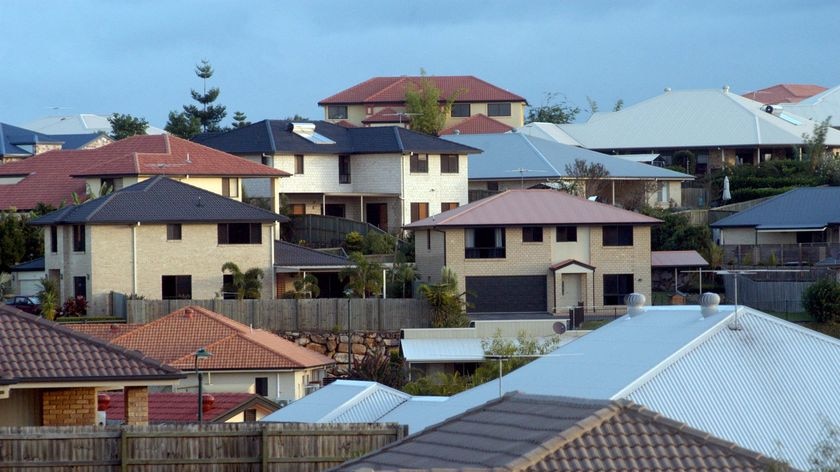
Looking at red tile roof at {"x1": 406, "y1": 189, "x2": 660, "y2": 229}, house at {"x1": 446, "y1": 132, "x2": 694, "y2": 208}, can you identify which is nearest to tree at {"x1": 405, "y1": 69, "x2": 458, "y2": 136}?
house at {"x1": 446, "y1": 132, "x2": 694, "y2": 208}

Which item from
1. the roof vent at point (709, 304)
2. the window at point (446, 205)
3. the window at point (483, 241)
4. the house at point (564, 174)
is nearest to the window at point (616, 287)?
the window at point (483, 241)

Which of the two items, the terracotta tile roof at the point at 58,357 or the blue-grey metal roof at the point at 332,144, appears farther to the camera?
the blue-grey metal roof at the point at 332,144

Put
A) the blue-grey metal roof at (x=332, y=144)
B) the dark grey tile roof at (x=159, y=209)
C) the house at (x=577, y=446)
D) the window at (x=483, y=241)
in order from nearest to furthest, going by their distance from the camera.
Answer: the house at (x=577, y=446) < the dark grey tile roof at (x=159, y=209) < the window at (x=483, y=241) < the blue-grey metal roof at (x=332, y=144)

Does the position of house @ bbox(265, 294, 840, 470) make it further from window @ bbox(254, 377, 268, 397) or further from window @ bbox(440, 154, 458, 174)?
window @ bbox(440, 154, 458, 174)

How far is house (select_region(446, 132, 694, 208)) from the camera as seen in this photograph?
8269 cm

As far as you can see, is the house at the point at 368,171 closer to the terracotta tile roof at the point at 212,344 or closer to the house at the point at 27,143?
the terracotta tile roof at the point at 212,344

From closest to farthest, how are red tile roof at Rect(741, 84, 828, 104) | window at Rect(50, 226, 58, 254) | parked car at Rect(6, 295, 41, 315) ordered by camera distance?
parked car at Rect(6, 295, 41, 315), window at Rect(50, 226, 58, 254), red tile roof at Rect(741, 84, 828, 104)

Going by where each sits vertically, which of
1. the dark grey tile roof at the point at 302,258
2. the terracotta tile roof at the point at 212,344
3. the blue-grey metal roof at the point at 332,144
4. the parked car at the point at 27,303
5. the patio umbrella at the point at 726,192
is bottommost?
the terracotta tile roof at the point at 212,344

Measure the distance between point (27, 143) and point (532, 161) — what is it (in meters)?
35.7

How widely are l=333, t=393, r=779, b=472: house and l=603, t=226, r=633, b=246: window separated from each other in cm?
5149

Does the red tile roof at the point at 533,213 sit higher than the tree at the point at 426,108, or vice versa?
the tree at the point at 426,108

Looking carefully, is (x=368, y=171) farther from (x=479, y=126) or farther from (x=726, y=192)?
(x=479, y=126)

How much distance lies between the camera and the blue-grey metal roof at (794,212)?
7306 cm

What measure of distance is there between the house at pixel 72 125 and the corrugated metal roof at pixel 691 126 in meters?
37.5
